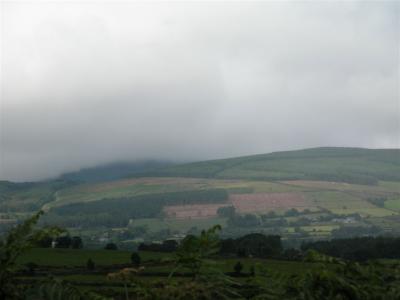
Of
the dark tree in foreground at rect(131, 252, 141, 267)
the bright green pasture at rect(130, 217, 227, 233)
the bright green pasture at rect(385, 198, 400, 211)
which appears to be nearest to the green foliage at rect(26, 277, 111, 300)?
the dark tree in foreground at rect(131, 252, 141, 267)

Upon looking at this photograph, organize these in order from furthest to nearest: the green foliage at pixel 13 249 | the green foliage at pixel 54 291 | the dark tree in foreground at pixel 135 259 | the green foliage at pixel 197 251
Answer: the dark tree in foreground at pixel 135 259, the green foliage at pixel 197 251, the green foliage at pixel 13 249, the green foliage at pixel 54 291

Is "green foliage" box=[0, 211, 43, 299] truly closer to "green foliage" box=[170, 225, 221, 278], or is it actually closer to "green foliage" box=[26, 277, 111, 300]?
"green foliage" box=[26, 277, 111, 300]

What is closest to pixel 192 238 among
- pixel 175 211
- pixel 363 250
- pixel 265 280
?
pixel 265 280

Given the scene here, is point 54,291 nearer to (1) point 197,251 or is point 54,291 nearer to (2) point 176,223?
(1) point 197,251

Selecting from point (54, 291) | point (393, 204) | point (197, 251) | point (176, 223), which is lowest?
point (176, 223)

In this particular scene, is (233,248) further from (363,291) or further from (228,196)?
(228,196)

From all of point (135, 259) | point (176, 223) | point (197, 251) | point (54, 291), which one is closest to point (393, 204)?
point (176, 223)

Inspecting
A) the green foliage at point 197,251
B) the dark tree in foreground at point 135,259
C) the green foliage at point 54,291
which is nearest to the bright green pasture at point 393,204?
the dark tree in foreground at point 135,259

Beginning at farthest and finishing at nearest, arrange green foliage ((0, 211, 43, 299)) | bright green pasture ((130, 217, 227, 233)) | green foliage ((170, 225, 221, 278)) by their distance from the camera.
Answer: bright green pasture ((130, 217, 227, 233))
green foliage ((170, 225, 221, 278))
green foliage ((0, 211, 43, 299))

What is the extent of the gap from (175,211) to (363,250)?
382 ft

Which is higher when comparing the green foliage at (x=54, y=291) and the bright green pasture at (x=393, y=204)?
the green foliage at (x=54, y=291)

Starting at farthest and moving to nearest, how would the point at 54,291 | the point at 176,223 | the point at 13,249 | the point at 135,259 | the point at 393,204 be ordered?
the point at 393,204 < the point at 176,223 < the point at 135,259 < the point at 13,249 < the point at 54,291

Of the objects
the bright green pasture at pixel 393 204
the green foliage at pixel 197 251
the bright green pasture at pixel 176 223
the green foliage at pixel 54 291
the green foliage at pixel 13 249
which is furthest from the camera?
the bright green pasture at pixel 393 204

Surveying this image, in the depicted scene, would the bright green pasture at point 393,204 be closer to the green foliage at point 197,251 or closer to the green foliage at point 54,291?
the green foliage at point 197,251
